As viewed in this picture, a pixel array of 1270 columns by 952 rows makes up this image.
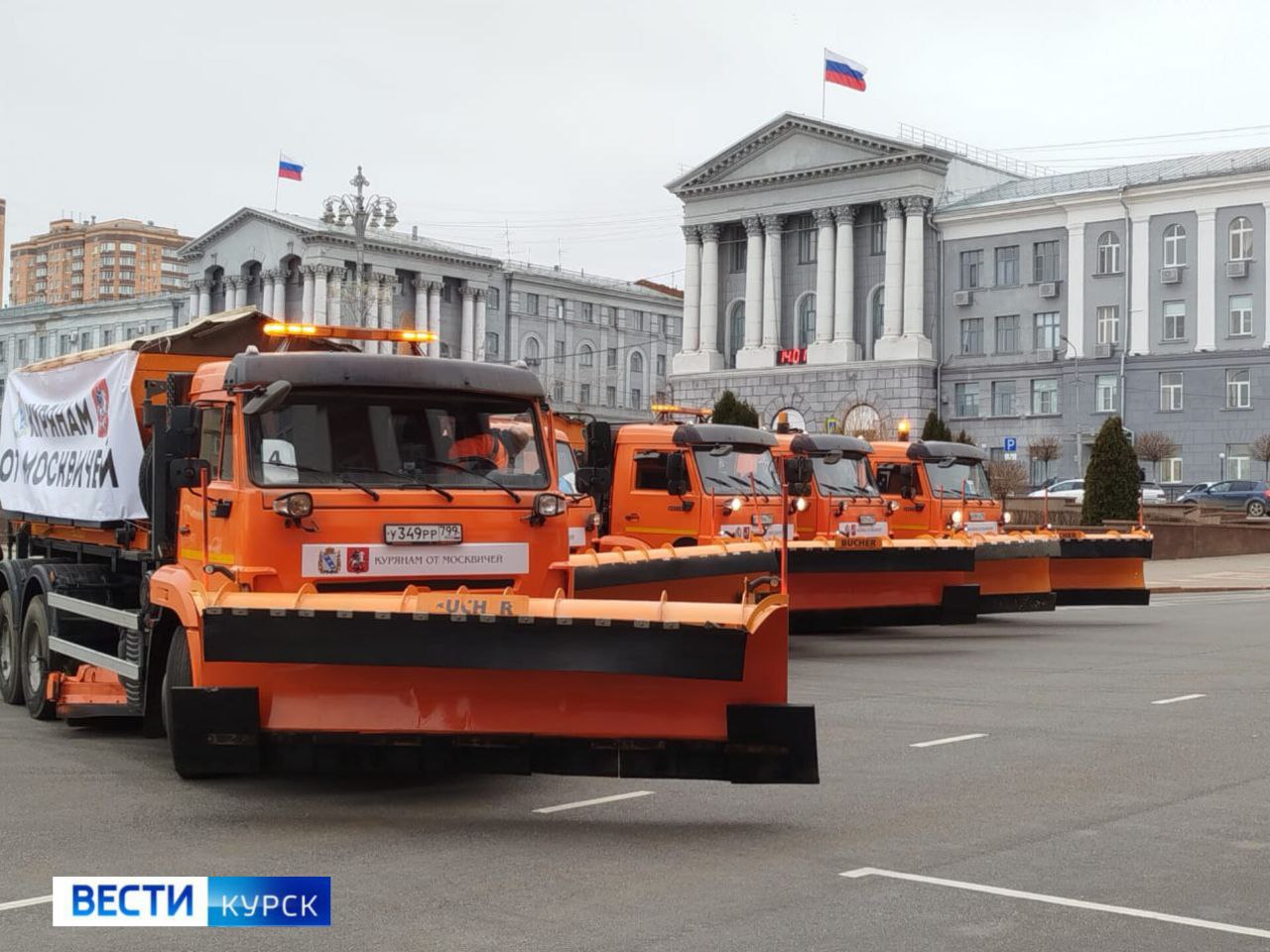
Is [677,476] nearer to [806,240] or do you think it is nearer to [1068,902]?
[1068,902]

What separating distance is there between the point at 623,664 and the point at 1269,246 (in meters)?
68.6

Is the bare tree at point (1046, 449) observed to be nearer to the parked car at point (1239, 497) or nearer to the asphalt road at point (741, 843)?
the parked car at point (1239, 497)

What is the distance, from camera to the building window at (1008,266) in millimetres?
80062

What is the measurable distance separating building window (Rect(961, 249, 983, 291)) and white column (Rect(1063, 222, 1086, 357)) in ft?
17.1

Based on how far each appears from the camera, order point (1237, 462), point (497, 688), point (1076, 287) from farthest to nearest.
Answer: point (1076, 287), point (1237, 462), point (497, 688)

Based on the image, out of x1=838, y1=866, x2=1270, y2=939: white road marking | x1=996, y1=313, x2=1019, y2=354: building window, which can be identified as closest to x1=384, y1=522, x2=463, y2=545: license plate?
x1=838, y1=866, x2=1270, y2=939: white road marking

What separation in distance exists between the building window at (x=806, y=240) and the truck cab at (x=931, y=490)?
64604 millimetres

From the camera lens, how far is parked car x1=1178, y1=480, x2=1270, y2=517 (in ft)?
201

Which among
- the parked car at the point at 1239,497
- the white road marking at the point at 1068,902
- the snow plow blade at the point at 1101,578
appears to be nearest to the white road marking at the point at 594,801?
the white road marking at the point at 1068,902

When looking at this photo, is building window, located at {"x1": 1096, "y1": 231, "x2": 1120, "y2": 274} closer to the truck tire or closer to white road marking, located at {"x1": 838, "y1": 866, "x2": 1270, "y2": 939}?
the truck tire

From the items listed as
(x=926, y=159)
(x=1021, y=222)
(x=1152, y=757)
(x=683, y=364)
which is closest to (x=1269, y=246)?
(x=1021, y=222)

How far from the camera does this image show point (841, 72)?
78.6m

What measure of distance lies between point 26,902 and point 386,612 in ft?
7.68

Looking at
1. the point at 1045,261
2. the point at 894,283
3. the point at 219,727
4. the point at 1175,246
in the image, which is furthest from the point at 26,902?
the point at 894,283
